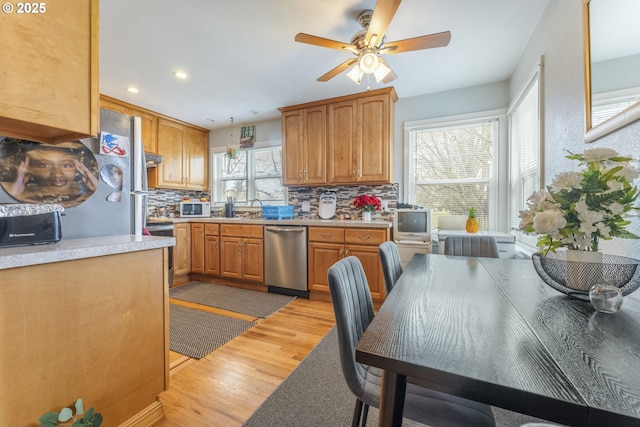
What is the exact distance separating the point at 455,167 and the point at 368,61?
191 centimetres

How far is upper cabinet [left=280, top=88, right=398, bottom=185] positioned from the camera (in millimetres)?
3180

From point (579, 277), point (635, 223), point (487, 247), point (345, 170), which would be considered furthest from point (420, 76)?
point (579, 277)

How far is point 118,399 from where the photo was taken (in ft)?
3.99

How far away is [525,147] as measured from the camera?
8.11 feet

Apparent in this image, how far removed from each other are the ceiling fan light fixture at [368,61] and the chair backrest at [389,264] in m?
1.27

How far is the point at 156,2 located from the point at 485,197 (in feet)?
11.5

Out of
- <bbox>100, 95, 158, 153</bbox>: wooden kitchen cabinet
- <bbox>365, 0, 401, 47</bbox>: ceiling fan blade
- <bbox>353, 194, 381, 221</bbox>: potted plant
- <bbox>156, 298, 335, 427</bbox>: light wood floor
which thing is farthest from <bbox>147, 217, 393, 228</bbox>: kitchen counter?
<bbox>365, 0, 401, 47</bbox>: ceiling fan blade

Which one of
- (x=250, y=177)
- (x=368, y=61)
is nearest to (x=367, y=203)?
(x=368, y=61)

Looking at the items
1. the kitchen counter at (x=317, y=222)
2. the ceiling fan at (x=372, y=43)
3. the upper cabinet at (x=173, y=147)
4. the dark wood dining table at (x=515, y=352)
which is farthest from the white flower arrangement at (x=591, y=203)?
the upper cabinet at (x=173, y=147)

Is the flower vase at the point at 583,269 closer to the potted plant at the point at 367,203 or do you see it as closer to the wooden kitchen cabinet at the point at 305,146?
the potted plant at the point at 367,203

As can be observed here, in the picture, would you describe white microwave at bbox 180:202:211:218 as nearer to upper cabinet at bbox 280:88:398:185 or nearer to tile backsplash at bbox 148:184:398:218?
tile backsplash at bbox 148:184:398:218

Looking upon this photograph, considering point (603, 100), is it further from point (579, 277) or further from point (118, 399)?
point (118, 399)

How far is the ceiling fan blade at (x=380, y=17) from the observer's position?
1.46m

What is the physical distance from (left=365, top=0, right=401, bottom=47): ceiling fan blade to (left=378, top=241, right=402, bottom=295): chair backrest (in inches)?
51.2
